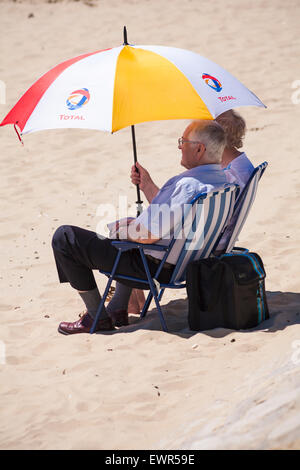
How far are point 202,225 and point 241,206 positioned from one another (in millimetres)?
386

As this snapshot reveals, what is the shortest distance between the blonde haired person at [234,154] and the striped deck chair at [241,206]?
171 millimetres

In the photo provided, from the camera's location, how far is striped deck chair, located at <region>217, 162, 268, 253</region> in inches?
169

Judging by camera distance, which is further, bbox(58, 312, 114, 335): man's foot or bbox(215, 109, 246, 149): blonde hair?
→ bbox(215, 109, 246, 149): blonde hair

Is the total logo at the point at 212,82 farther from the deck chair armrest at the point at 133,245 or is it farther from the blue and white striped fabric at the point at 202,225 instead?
the deck chair armrest at the point at 133,245

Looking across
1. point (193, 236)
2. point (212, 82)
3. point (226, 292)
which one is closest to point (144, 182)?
point (193, 236)

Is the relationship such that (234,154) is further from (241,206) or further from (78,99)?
(78,99)

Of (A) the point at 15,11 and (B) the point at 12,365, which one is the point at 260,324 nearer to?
(B) the point at 12,365

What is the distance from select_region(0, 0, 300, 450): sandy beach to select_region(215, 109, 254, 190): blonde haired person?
35.7 inches

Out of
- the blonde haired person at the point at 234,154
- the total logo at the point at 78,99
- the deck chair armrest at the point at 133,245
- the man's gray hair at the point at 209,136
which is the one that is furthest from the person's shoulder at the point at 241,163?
the total logo at the point at 78,99

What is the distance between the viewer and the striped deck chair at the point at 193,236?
13.2ft

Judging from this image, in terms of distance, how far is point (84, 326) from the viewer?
4480 mm

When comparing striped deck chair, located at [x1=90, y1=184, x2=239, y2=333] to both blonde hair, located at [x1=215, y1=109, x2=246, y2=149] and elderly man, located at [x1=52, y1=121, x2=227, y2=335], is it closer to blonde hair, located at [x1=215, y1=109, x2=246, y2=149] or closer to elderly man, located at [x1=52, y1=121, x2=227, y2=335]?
elderly man, located at [x1=52, y1=121, x2=227, y2=335]

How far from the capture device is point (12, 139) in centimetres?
984

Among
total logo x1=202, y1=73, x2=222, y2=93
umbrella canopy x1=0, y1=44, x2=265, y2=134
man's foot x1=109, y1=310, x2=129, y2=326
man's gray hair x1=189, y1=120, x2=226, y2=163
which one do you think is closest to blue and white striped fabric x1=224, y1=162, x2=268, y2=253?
man's gray hair x1=189, y1=120, x2=226, y2=163
